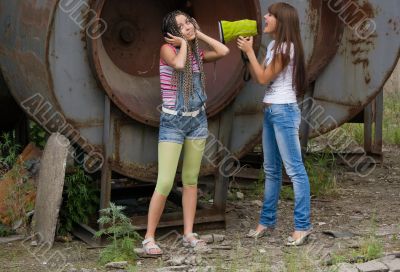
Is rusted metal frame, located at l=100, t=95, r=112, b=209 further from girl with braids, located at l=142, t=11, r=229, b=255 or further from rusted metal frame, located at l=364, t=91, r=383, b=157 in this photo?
rusted metal frame, located at l=364, t=91, r=383, b=157

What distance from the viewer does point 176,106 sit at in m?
5.79

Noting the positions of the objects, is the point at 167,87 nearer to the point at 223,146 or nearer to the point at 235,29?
the point at 235,29

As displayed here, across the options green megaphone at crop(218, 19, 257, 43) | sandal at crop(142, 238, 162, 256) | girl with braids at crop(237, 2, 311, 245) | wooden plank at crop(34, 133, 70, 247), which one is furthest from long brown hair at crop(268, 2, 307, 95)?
wooden plank at crop(34, 133, 70, 247)

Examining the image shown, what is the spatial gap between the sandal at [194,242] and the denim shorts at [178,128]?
0.71 m

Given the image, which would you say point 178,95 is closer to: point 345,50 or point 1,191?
point 1,191

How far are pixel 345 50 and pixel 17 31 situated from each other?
3.19 metres

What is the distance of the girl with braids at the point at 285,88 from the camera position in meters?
5.79

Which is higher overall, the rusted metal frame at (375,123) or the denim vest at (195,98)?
the denim vest at (195,98)

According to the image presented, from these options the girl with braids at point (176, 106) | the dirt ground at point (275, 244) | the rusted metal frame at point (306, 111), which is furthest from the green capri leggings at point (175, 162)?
the rusted metal frame at point (306, 111)

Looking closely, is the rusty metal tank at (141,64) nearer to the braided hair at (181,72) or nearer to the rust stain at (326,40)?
the rust stain at (326,40)

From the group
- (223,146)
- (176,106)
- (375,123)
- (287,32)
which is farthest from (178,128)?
(375,123)

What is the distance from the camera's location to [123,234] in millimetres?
5723

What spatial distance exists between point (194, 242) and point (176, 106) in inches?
39.0

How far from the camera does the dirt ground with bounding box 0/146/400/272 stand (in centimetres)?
553
